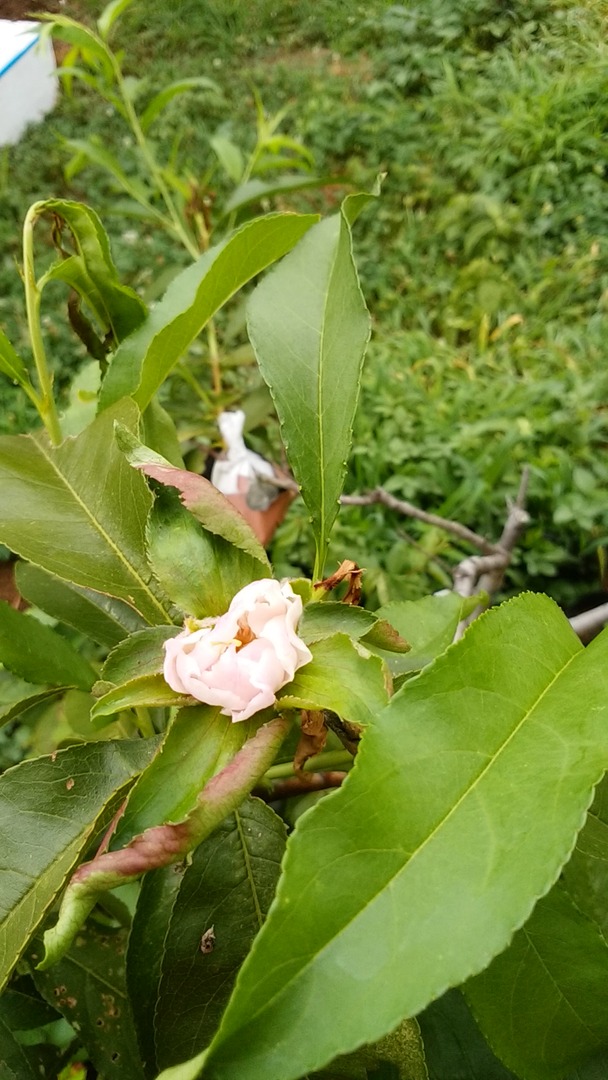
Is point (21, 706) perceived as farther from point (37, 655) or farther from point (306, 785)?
→ point (306, 785)

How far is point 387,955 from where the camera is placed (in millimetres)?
292

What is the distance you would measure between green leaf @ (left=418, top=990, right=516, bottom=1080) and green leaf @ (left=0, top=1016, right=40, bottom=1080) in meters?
0.33

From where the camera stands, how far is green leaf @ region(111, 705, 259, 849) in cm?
38

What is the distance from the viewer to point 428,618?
64 cm

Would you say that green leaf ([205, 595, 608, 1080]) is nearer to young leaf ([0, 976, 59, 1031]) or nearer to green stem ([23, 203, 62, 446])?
green stem ([23, 203, 62, 446])

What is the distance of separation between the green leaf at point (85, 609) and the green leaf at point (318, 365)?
22 cm

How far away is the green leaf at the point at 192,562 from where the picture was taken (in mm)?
435

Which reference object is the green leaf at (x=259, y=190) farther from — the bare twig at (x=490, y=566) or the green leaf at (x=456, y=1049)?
the green leaf at (x=456, y=1049)

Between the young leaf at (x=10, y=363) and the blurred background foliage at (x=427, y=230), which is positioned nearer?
the young leaf at (x=10, y=363)

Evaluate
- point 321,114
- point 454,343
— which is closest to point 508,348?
point 454,343

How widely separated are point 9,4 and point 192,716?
3.11 meters

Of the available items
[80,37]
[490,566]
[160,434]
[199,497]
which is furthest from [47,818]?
[80,37]

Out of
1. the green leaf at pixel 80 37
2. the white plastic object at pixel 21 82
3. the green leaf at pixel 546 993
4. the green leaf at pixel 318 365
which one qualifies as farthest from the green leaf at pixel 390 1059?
the white plastic object at pixel 21 82

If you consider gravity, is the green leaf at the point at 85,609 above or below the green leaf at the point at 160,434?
below
